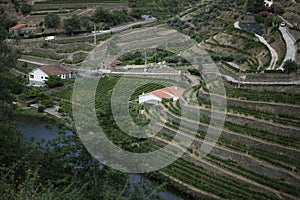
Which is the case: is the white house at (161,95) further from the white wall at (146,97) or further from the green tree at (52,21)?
the green tree at (52,21)

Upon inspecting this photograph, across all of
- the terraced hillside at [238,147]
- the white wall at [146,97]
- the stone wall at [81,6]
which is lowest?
the stone wall at [81,6]

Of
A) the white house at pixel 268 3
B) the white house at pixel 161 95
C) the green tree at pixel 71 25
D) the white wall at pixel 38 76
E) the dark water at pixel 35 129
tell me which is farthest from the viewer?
the green tree at pixel 71 25

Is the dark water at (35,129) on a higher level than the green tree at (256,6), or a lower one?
lower

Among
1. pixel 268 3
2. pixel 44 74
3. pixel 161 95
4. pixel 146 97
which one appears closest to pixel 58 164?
pixel 161 95

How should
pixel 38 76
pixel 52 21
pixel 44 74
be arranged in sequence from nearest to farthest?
1. pixel 44 74
2. pixel 38 76
3. pixel 52 21

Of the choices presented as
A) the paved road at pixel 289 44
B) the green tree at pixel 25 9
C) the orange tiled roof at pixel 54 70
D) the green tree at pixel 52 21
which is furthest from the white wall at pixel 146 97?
the green tree at pixel 25 9

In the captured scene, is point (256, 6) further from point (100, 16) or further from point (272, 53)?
point (100, 16)

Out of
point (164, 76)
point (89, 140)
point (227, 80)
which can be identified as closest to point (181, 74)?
point (164, 76)
